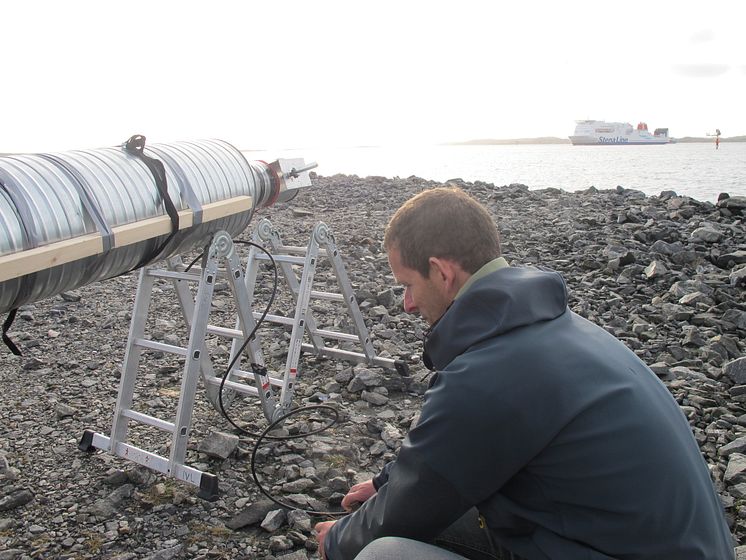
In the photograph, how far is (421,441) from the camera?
6.62 ft

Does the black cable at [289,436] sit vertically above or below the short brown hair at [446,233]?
below

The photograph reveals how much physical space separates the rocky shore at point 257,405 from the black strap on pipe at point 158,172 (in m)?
1.50

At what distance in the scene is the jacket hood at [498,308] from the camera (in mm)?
1979

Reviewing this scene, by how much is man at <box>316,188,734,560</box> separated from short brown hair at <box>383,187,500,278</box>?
245 mm

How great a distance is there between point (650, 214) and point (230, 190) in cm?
1036

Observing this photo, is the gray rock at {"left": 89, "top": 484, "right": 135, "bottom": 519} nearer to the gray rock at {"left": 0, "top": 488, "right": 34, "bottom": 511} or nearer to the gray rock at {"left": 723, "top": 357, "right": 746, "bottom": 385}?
the gray rock at {"left": 0, "top": 488, "right": 34, "bottom": 511}

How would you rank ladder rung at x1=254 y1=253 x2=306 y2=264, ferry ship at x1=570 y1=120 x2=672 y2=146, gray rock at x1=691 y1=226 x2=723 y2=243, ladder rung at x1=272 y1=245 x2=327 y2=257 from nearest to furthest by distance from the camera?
ladder rung at x1=254 y1=253 x2=306 y2=264 < ladder rung at x1=272 y1=245 x2=327 y2=257 < gray rock at x1=691 y1=226 x2=723 y2=243 < ferry ship at x1=570 y1=120 x2=672 y2=146

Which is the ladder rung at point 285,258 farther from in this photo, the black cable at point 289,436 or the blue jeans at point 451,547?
the blue jeans at point 451,547

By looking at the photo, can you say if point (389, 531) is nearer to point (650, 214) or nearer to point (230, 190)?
point (230, 190)

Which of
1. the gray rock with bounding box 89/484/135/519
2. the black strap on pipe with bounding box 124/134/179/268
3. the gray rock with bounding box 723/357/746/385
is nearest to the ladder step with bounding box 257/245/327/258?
the black strap on pipe with bounding box 124/134/179/268

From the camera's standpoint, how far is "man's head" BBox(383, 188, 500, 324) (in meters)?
2.32

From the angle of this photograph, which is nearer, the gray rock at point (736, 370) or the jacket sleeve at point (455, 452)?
the jacket sleeve at point (455, 452)

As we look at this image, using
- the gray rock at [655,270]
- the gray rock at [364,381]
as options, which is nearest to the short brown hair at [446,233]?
the gray rock at [364,381]

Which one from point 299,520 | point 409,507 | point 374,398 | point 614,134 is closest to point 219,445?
point 299,520
